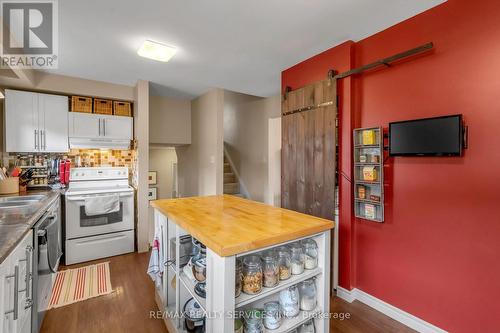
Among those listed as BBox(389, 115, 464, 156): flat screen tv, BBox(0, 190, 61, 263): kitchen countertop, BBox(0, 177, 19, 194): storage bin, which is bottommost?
BBox(0, 190, 61, 263): kitchen countertop

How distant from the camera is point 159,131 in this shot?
4.24 meters

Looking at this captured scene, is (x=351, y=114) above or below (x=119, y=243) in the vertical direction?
above

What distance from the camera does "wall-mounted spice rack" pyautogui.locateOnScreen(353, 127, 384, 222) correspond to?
201cm

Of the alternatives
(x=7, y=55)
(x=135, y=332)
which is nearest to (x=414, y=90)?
(x=135, y=332)

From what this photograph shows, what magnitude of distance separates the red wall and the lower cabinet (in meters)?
2.35

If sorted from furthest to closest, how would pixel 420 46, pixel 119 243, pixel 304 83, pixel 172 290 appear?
pixel 119 243
pixel 304 83
pixel 172 290
pixel 420 46

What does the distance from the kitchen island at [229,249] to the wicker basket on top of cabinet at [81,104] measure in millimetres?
2301

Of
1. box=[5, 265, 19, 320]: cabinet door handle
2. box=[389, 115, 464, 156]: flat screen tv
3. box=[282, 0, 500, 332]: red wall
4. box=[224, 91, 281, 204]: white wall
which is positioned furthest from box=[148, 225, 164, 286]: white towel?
box=[224, 91, 281, 204]: white wall

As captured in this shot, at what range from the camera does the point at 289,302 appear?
133 centimetres

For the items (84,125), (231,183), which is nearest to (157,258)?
(84,125)

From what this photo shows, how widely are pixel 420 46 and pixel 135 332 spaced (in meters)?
3.07

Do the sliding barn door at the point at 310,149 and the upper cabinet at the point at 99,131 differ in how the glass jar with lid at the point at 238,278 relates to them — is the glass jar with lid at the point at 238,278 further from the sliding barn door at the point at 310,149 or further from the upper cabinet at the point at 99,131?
the upper cabinet at the point at 99,131

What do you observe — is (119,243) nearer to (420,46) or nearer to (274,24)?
(274,24)

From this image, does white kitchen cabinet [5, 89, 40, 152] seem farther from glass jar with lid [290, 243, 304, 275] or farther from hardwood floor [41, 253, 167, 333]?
glass jar with lid [290, 243, 304, 275]
